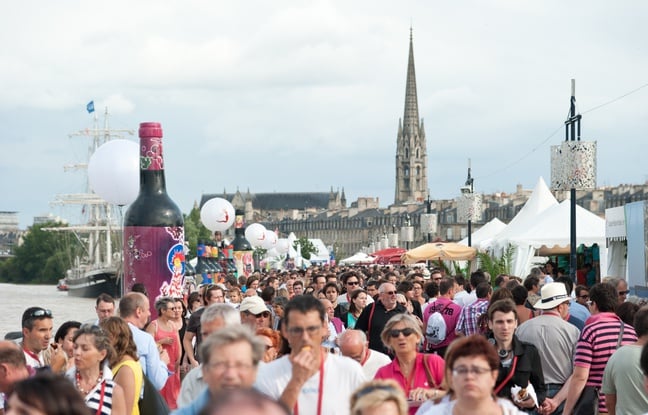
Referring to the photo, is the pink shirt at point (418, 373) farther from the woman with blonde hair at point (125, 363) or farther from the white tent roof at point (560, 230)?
the white tent roof at point (560, 230)

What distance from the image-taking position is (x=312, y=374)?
4.82 m

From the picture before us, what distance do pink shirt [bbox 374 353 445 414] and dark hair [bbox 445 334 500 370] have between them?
1045 mm

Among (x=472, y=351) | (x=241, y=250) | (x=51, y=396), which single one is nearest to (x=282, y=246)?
(x=241, y=250)

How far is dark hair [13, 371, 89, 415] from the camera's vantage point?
302cm

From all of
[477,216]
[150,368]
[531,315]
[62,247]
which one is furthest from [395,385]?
[62,247]

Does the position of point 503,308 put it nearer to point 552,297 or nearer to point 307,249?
point 552,297

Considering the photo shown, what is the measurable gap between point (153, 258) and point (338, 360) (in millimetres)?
10661

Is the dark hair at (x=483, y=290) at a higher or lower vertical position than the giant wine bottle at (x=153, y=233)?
lower

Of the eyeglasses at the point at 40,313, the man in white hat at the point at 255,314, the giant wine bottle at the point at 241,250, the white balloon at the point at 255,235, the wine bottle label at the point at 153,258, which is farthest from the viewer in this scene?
the white balloon at the point at 255,235

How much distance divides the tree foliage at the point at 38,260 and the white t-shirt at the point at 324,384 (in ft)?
439

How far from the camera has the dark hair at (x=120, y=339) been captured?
6.35 m

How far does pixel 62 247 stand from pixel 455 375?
135 meters

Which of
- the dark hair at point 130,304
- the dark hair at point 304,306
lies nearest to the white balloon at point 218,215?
the dark hair at point 130,304

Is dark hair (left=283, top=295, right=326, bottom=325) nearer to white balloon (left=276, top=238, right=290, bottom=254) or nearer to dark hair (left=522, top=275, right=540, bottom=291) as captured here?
dark hair (left=522, top=275, right=540, bottom=291)
